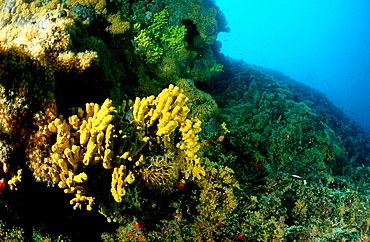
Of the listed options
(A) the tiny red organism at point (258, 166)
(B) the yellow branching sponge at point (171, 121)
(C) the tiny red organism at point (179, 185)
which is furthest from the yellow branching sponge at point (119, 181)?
(A) the tiny red organism at point (258, 166)

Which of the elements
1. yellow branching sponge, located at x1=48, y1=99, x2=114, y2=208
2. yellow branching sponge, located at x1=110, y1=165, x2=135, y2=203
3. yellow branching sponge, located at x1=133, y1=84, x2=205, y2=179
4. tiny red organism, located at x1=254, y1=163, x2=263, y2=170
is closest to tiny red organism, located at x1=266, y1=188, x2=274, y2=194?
yellow branching sponge, located at x1=133, y1=84, x2=205, y2=179

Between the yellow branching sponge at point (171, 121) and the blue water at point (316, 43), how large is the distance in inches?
3197

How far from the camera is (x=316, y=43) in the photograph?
161 m

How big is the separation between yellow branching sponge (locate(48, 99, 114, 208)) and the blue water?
8231 cm

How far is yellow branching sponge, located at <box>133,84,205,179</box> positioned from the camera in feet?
8.59

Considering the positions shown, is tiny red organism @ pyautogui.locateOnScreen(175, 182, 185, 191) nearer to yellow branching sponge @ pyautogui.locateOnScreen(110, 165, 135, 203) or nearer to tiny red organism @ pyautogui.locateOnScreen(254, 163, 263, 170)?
yellow branching sponge @ pyautogui.locateOnScreen(110, 165, 135, 203)

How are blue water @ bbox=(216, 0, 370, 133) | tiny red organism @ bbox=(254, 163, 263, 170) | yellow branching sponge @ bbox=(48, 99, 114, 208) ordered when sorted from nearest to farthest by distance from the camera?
yellow branching sponge @ bbox=(48, 99, 114, 208) → tiny red organism @ bbox=(254, 163, 263, 170) → blue water @ bbox=(216, 0, 370, 133)

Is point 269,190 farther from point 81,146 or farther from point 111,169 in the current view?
point 81,146

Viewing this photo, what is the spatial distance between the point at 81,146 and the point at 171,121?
1.06 m

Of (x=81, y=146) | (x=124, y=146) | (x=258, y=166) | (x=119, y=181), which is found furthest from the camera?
(x=258, y=166)

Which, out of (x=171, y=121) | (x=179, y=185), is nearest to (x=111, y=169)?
(x=171, y=121)

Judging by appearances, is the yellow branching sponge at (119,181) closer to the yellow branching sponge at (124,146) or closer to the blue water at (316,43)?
the yellow branching sponge at (124,146)

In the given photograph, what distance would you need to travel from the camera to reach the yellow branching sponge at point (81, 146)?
2125 millimetres

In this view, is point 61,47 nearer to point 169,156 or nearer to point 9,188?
point 9,188
